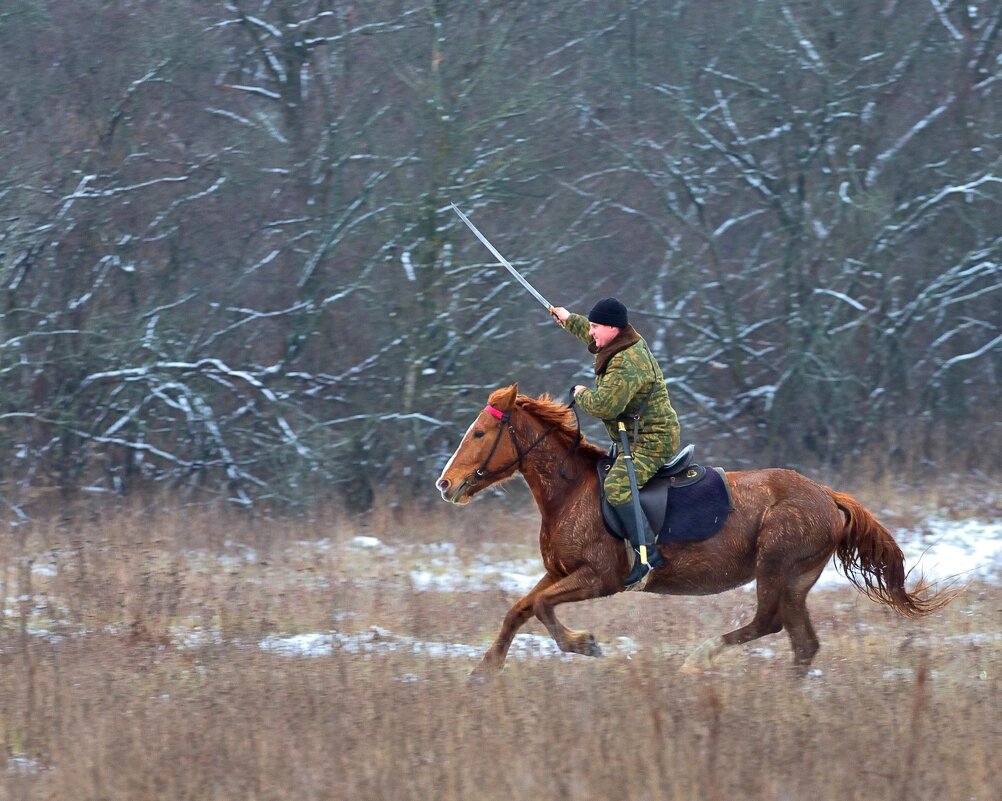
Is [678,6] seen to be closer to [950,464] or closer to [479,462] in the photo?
[950,464]

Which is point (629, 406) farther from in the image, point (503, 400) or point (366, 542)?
point (366, 542)

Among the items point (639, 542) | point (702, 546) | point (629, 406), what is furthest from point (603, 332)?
point (702, 546)

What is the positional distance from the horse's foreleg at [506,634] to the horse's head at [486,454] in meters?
0.66

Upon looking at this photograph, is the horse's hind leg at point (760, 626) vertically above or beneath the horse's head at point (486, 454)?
beneath

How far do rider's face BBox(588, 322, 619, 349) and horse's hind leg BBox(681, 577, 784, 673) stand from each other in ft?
5.18

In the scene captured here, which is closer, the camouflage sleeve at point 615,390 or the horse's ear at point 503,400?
the camouflage sleeve at point 615,390

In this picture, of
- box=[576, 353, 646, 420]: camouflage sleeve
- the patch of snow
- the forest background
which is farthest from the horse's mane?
the forest background

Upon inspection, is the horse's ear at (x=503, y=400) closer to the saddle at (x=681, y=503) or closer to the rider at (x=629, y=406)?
the rider at (x=629, y=406)

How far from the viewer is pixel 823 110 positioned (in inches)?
604

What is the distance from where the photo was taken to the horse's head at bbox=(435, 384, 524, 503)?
22.7 ft

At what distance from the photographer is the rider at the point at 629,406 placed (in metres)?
6.68

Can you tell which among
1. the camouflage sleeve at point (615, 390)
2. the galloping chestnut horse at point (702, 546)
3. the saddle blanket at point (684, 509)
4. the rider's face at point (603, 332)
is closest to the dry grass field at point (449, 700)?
the galloping chestnut horse at point (702, 546)

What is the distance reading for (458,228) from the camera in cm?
1470

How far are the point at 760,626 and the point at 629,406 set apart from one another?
1428 millimetres
